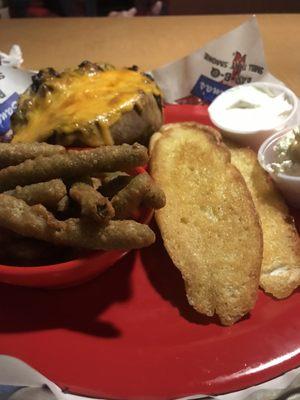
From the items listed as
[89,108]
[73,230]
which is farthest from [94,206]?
[89,108]

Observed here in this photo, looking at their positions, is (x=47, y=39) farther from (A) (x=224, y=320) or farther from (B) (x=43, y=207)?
(A) (x=224, y=320)

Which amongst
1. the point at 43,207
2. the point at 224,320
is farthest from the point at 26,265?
the point at 224,320

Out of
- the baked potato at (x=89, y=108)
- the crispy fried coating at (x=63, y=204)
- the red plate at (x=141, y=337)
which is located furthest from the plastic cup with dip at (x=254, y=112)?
the crispy fried coating at (x=63, y=204)

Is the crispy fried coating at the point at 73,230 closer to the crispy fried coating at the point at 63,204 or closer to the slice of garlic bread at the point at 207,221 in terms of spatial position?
the crispy fried coating at the point at 63,204

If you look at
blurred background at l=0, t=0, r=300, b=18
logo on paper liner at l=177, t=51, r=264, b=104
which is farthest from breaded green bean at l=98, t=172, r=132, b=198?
blurred background at l=0, t=0, r=300, b=18

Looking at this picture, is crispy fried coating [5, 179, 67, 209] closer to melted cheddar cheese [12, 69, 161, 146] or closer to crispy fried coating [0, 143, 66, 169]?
crispy fried coating [0, 143, 66, 169]
